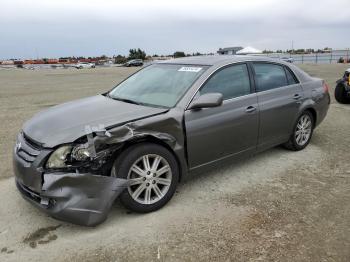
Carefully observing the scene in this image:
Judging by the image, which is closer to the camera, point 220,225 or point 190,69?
point 220,225

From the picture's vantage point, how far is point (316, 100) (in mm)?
5727

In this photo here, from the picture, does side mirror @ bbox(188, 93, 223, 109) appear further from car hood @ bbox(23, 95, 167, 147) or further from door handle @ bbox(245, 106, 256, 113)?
door handle @ bbox(245, 106, 256, 113)

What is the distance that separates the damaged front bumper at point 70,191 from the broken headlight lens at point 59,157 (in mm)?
58

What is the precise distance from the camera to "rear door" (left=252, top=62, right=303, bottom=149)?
483cm

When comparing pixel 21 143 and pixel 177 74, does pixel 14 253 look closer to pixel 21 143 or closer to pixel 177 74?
pixel 21 143

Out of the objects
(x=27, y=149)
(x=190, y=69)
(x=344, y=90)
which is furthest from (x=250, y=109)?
(x=344, y=90)

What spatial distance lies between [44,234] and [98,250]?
62 centimetres

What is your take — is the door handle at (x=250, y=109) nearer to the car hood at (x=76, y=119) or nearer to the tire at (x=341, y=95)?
the car hood at (x=76, y=119)

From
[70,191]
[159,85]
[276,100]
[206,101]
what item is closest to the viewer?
[70,191]

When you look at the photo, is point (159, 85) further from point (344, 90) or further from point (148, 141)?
point (344, 90)

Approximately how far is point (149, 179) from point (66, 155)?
860 mm

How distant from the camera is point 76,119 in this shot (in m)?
3.78

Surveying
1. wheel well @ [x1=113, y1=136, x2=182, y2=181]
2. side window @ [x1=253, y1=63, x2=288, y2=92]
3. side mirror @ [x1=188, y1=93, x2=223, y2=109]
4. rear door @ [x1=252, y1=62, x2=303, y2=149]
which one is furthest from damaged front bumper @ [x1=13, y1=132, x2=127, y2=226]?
side window @ [x1=253, y1=63, x2=288, y2=92]

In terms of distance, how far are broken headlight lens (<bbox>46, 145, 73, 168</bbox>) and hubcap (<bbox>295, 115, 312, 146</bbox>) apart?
11.8 feet
